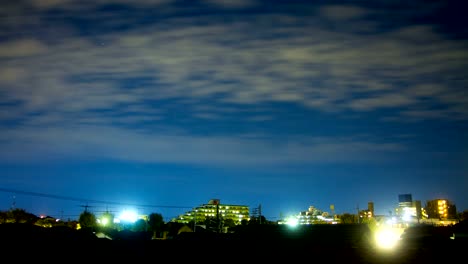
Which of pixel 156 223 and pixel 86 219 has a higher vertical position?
pixel 86 219

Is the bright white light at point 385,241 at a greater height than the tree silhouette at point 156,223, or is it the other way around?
the tree silhouette at point 156,223

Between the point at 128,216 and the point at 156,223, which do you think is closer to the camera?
the point at 156,223

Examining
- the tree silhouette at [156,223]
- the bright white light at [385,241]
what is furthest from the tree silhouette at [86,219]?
the bright white light at [385,241]

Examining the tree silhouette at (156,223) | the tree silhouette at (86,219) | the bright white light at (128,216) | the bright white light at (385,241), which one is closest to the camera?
the bright white light at (385,241)

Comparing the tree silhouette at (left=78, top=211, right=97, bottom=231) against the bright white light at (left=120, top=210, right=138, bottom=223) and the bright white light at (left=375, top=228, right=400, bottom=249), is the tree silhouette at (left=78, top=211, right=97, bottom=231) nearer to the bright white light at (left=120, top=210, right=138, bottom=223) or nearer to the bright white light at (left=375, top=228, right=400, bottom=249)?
the bright white light at (left=120, top=210, right=138, bottom=223)

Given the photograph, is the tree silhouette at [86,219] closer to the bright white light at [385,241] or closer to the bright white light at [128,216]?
the bright white light at [128,216]

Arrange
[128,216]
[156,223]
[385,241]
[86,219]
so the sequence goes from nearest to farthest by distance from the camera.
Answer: [385,241]
[86,219]
[156,223]
[128,216]

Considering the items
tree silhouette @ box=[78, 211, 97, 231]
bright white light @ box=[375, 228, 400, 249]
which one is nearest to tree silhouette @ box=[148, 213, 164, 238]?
tree silhouette @ box=[78, 211, 97, 231]

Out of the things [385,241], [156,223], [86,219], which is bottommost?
[385,241]

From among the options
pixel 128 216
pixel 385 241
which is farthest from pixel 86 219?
pixel 385 241

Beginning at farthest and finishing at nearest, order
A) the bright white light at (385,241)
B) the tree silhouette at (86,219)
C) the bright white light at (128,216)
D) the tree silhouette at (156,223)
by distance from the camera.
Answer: the bright white light at (128,216) < the tree silhouette at (86,219) < the tree silhouette at (156,223) < the bright white light at (385,241)

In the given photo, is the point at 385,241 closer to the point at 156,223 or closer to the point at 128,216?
the point at 156,223

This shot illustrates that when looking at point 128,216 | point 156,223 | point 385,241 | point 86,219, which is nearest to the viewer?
point 385,241

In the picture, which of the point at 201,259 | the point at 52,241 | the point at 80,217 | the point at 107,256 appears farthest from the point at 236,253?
the point at 80,217
